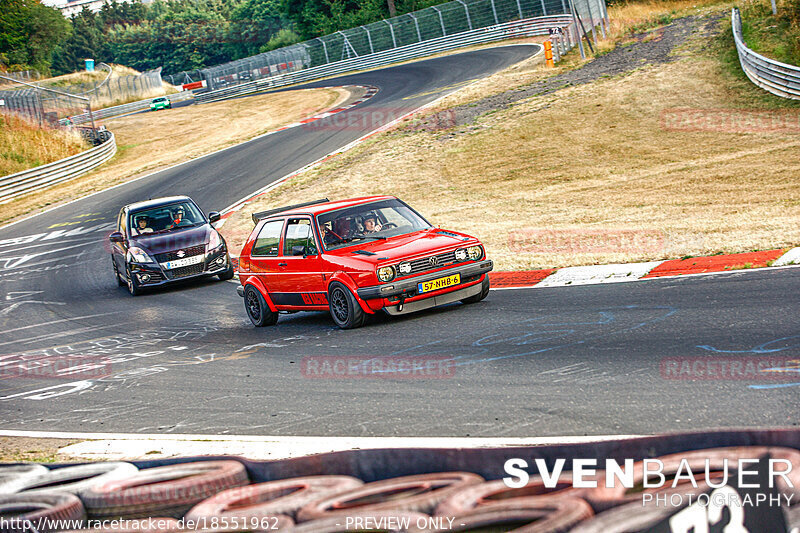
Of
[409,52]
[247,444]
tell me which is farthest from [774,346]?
[409,52]

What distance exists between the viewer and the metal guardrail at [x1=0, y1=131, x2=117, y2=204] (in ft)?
113

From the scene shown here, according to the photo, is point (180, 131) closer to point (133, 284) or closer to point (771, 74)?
point (771, 74)

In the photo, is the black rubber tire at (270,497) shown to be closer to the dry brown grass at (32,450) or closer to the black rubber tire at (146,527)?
the black rubber tire at (146,527)

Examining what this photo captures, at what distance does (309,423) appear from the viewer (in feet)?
21.4

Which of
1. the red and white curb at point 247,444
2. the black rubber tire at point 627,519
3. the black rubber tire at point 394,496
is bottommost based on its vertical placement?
the red and white curb at point 247,444

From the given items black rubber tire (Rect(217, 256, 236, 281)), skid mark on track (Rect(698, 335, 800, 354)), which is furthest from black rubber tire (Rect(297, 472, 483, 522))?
black rubber tire (Rect(217, 256, 236, 281))

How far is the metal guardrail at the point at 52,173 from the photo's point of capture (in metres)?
34.5

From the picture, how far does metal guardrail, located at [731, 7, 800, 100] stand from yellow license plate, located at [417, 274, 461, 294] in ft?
55.3

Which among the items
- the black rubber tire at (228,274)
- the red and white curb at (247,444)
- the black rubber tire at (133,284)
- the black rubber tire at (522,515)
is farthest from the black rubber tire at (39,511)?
the black rubber tire at (228,274)

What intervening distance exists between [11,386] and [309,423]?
16.2ft

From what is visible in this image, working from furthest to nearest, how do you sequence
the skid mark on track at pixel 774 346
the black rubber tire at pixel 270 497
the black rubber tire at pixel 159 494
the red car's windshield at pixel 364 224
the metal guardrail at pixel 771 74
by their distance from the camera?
the metal guardrail at pixel 771 74
the red car's windshield at pixel 364 224
the skid mark on track at pixel 774 346
the black rubber tire at pixel 159 494
the black rubber tire at pixel 270 497

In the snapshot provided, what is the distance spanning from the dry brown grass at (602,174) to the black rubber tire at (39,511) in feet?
30.3

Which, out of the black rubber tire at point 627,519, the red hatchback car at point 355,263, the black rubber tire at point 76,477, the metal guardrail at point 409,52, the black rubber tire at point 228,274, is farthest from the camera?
the metal guardrail at point 409,52

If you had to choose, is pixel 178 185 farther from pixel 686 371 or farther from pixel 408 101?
pixel 686 371
